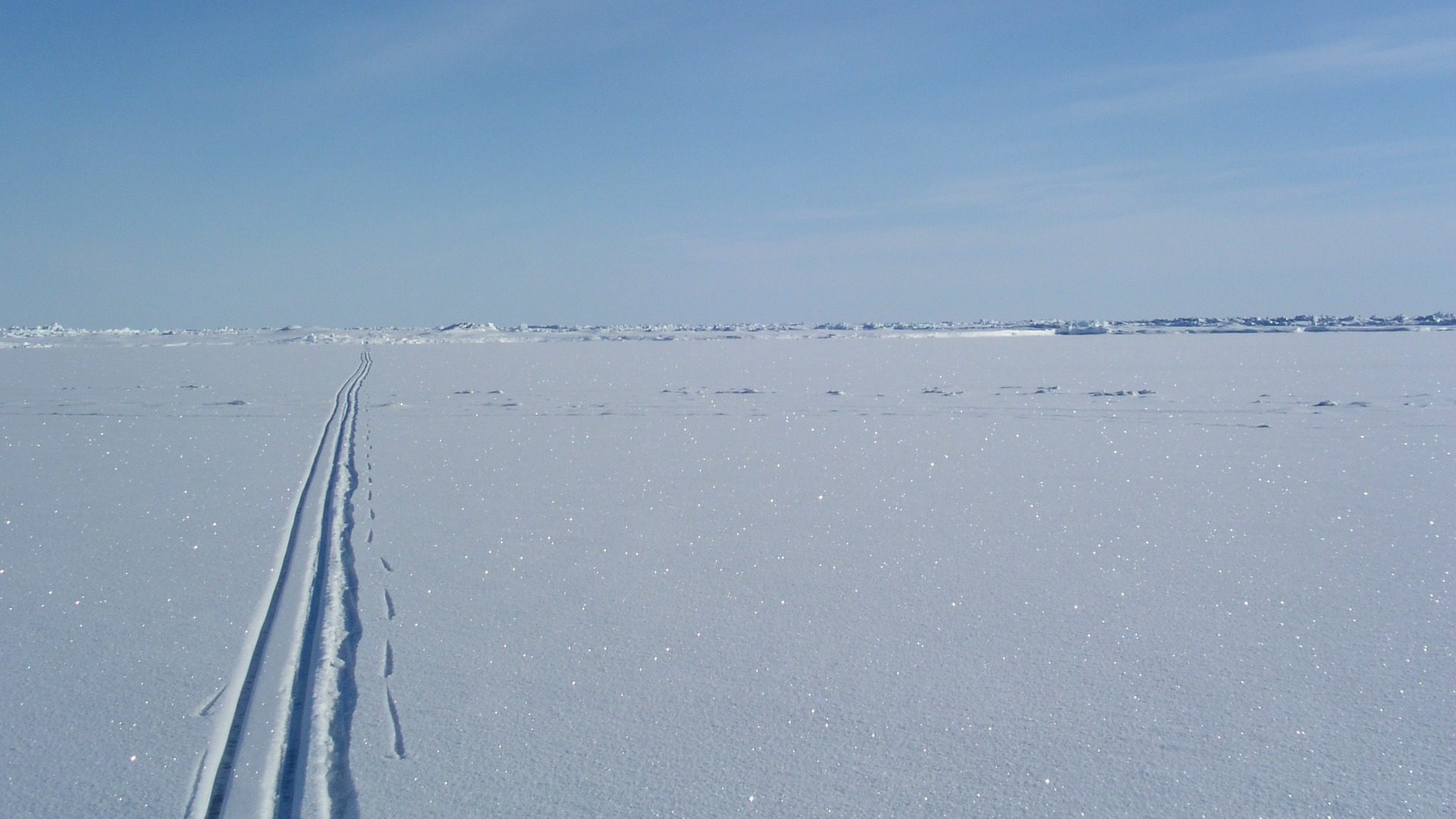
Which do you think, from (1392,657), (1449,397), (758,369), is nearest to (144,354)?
(758,369)

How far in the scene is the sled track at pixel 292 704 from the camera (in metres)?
2.81

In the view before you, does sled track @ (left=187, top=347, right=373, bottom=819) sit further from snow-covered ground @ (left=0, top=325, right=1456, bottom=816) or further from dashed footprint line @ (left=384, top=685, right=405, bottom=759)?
dashed footprint line @ (left=384, top=685, right=405, bottom=759)

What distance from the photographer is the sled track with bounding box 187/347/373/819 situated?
281 centimetres

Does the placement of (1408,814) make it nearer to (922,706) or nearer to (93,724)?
(922,706)

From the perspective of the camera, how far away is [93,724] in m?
3.32

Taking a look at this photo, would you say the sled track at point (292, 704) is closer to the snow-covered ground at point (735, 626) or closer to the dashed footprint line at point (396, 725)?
the snow-covered ground at point (735, 626)

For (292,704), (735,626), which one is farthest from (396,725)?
(735,626)

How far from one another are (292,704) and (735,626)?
171 centimetres

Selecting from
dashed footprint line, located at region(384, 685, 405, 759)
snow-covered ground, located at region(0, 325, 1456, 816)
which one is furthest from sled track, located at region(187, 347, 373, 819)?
dashed footprint line, located at region(384, 685, 405, 759)

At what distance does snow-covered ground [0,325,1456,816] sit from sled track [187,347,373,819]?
2 cm

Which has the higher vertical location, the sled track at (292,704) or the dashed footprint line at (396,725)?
the sled track at (292,704)

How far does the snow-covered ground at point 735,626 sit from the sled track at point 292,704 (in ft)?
0.05

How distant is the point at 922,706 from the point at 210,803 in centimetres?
212

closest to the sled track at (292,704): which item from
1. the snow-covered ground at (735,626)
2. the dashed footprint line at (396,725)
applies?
the snow-covered ground at (735,626)
